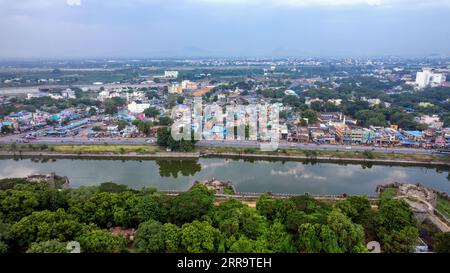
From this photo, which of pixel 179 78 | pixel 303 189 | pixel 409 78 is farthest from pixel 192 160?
pixel 409 78

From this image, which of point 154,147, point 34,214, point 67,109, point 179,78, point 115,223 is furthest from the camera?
point 179,78

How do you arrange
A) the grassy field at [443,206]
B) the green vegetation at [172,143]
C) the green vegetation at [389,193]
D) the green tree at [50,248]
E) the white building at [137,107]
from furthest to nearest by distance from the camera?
the white building at [137,107], the green vegetation at [172,143], the green vegetation at [389,193], the grassy field at [443,206], the green tree at [50,248]

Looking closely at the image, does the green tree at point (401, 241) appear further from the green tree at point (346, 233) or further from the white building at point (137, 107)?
the white building at point (137, 107)

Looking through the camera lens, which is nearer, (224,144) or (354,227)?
(354,227)

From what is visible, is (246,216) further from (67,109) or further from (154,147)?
(67,109)

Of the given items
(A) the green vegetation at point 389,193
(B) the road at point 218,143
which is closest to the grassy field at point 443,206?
(A) the green vegetation at point 389,193

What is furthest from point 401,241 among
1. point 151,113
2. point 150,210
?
point 151,113

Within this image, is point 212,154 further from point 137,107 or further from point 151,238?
point 137,107
